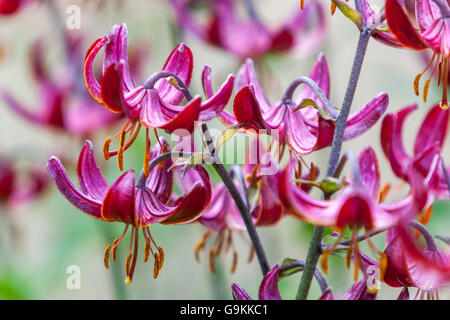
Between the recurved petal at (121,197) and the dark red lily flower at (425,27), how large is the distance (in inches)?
7.7

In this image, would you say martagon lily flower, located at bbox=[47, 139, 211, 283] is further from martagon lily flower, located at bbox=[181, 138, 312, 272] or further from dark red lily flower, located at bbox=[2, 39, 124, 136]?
dark red lily flower, located at bbox=[2, 39, 124, 136]

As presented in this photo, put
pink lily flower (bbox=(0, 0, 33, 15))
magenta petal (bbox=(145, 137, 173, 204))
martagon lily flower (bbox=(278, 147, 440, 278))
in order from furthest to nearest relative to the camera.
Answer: pink lily flower (bbox=(0, 0, 33, 15)) → magenta petal (bbox=(145, 137, 173, 204)) → martagon lily flower (bbox=(278, 147, 440, 278))

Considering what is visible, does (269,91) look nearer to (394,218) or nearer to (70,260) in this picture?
(70,260)

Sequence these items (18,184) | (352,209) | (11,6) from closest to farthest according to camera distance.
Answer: (352,209), (11,6), (18,184)

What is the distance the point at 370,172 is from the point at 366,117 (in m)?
0.05

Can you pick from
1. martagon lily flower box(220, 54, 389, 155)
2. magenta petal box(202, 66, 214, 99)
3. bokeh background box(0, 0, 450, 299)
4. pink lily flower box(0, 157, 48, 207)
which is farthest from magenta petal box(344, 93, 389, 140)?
pink lily flower box(0, 157, 48, 207)

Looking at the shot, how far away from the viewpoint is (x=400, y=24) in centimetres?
45

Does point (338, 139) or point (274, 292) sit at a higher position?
point (338, 139)

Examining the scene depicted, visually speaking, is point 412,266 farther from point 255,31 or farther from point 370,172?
point 255,31

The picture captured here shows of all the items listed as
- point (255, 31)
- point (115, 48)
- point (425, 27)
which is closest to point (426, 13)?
point (425, 27)

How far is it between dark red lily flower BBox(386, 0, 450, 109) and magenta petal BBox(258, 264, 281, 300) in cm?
16

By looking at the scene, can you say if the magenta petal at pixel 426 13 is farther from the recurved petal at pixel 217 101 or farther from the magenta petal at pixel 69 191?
the magenta petal at pixel 69 191

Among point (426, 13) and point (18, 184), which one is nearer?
point (426, 13)

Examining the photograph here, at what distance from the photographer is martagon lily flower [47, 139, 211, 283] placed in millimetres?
487
